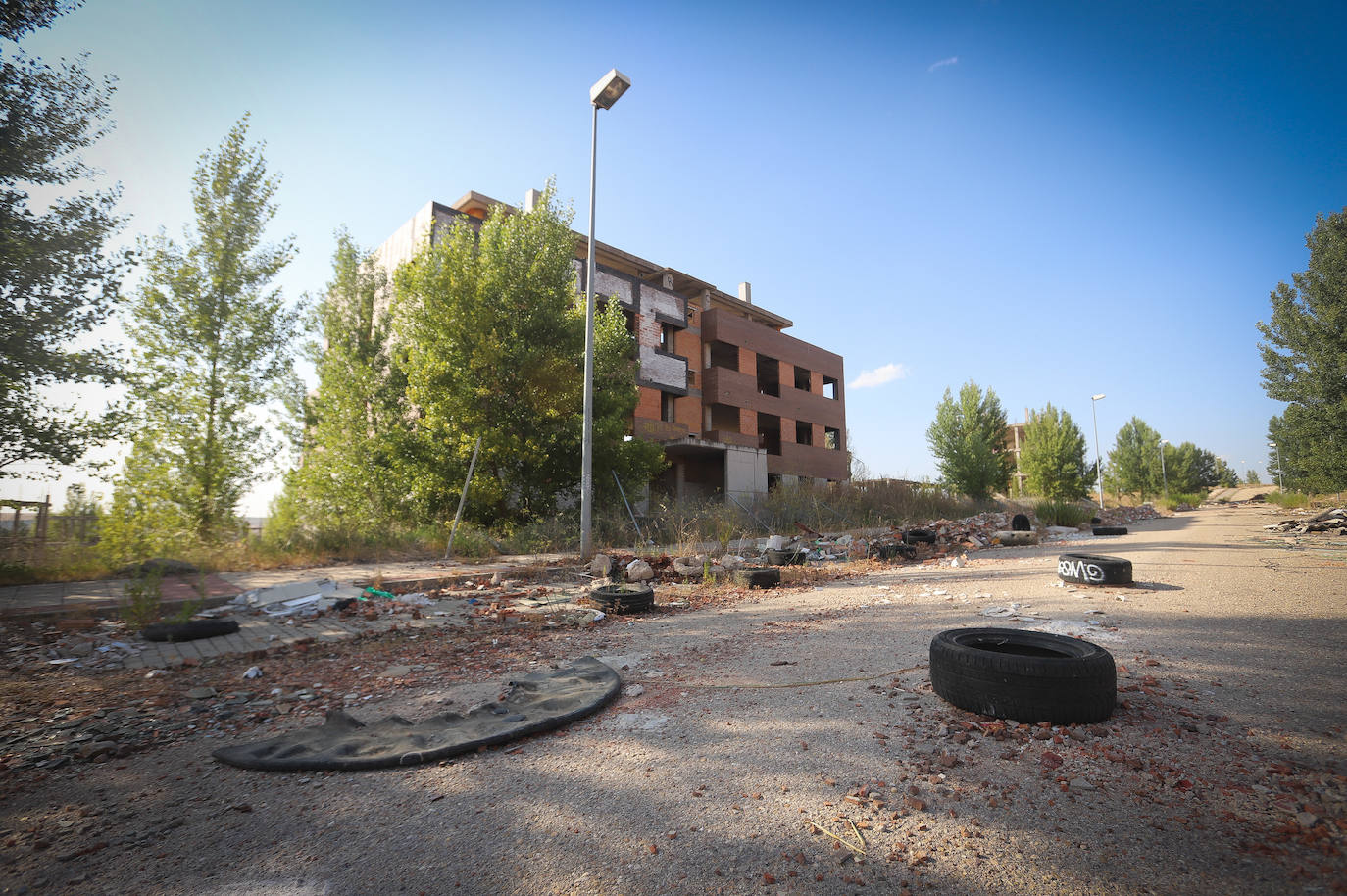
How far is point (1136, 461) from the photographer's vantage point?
55.2m

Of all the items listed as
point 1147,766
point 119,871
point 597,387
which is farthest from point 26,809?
point 597,387

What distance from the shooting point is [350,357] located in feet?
56.3

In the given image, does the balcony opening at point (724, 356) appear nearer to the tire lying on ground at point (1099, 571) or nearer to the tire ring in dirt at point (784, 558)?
the tire ring in dirt at point (784, 558)

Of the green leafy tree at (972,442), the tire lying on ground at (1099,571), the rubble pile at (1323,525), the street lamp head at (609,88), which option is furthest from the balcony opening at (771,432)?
the tire lying on ground at (1099,571)

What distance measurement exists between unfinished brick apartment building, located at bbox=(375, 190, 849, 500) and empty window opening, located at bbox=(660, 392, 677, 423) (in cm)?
5

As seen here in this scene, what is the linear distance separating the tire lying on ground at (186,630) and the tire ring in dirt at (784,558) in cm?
826

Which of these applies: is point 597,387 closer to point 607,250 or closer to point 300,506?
point 300,506

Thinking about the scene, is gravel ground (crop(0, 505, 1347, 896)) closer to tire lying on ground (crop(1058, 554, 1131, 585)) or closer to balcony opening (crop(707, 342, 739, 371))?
tire lying on ground (crop(1058, 554, 1131, 585))

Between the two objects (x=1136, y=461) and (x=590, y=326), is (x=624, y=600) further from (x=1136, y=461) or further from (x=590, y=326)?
(x=1136, y=461)

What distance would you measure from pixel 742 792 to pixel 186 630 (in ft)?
19.0

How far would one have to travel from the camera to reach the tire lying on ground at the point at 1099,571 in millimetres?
7234

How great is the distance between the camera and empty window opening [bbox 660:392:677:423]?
2559 cm

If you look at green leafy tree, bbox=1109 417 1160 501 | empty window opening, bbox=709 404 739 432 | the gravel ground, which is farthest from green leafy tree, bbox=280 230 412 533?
green leafy tree, bbox=1109 417 1160 501

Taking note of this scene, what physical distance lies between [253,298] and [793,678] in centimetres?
1527
